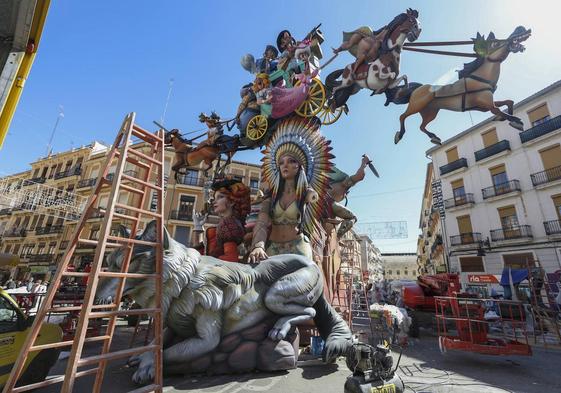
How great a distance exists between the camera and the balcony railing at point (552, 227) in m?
16.0

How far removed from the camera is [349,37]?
21.8ft

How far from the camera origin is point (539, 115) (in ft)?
59.2

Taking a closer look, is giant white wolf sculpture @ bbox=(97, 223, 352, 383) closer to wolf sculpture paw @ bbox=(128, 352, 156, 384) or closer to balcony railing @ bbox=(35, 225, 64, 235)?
wolf sculpture paw @ bbox=(128, 352, 156, 384)

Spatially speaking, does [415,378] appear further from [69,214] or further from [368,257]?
[368,257]

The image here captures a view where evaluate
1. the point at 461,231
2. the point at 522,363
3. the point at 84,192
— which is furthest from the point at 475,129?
the point at 84,192

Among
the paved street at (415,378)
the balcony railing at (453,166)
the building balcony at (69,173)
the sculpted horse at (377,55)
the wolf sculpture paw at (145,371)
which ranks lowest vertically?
the paved street at (415,378)

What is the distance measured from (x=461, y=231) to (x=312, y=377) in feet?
74.8

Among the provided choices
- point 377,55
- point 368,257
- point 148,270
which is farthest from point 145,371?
point 368,257

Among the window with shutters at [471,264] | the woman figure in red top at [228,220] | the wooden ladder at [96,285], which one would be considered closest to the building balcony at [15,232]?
the woman figure in red top at [228,220]

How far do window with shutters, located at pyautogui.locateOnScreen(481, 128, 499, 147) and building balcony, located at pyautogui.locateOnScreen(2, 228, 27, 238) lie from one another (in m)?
41.6

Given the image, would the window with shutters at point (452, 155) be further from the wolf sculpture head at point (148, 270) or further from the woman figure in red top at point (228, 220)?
the wolf sculpture head at point (148, 270)

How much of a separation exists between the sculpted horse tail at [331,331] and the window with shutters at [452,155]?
2381 centimetres

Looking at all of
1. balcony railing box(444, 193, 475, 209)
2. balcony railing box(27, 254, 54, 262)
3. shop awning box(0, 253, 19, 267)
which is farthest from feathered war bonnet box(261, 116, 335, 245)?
balcony railing box(27, 254, 54, 262)

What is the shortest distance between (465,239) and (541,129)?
8.39 metres
